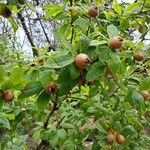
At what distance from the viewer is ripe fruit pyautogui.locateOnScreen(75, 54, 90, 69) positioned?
1.58 metres

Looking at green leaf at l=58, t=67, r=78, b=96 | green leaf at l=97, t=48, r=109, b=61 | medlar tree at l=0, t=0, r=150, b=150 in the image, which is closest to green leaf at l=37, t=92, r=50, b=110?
medlar tree at l=0, t=0, r=150, b=150

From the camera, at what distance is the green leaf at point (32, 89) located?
1756mm

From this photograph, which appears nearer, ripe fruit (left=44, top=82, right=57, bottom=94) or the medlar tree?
the medlar tree

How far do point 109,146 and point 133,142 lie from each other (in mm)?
324

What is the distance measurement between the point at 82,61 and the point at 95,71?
0.29ft

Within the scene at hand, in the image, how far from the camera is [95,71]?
1645 millimetres

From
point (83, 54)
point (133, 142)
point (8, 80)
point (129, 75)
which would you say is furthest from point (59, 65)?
point (133, 142)

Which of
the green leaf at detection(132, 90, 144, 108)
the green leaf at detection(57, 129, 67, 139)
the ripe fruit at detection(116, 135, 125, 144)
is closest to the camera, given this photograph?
the green leaf at detection(132, 90, 144, 108)

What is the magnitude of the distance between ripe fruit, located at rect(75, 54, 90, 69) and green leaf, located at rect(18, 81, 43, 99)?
254 millimetres

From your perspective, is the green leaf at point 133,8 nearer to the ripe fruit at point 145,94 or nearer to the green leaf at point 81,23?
the green leaf at point 81,23

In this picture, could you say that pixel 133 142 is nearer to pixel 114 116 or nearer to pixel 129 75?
pixel 114 116

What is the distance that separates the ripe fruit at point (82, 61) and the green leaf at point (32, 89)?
0.25 metres

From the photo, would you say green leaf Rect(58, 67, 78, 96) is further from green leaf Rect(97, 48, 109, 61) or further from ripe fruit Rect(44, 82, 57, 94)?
green leaf Rect(97, 48, 109, 61)

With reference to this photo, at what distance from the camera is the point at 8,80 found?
60.0 inches
